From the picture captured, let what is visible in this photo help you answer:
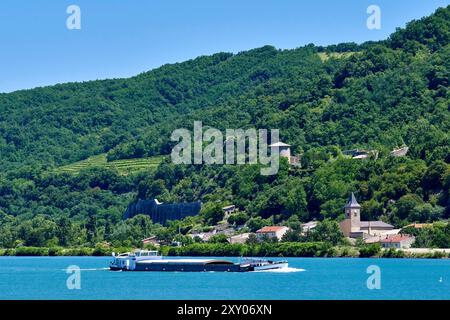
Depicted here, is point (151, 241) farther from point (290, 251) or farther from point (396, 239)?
point (396, 239)

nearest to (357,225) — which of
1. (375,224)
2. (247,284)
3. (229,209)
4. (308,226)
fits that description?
(375,224)

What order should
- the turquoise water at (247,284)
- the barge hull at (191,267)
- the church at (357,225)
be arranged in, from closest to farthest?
the turquoise water at (247,284), the barge hull at (191,267), the church at (357,225)

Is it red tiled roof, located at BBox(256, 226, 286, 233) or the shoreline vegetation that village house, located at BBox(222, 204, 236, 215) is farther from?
the shoreline vegetation

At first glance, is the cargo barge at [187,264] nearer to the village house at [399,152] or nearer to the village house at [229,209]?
the village house at [229,209]

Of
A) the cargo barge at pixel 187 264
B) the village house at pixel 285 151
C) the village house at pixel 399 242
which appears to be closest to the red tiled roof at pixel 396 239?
the village house at pixel 399 242

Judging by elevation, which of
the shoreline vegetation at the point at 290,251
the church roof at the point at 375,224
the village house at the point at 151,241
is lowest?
the village house at the point at 151,241

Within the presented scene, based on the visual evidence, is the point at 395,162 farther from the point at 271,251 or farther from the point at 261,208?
the point at 271,251
